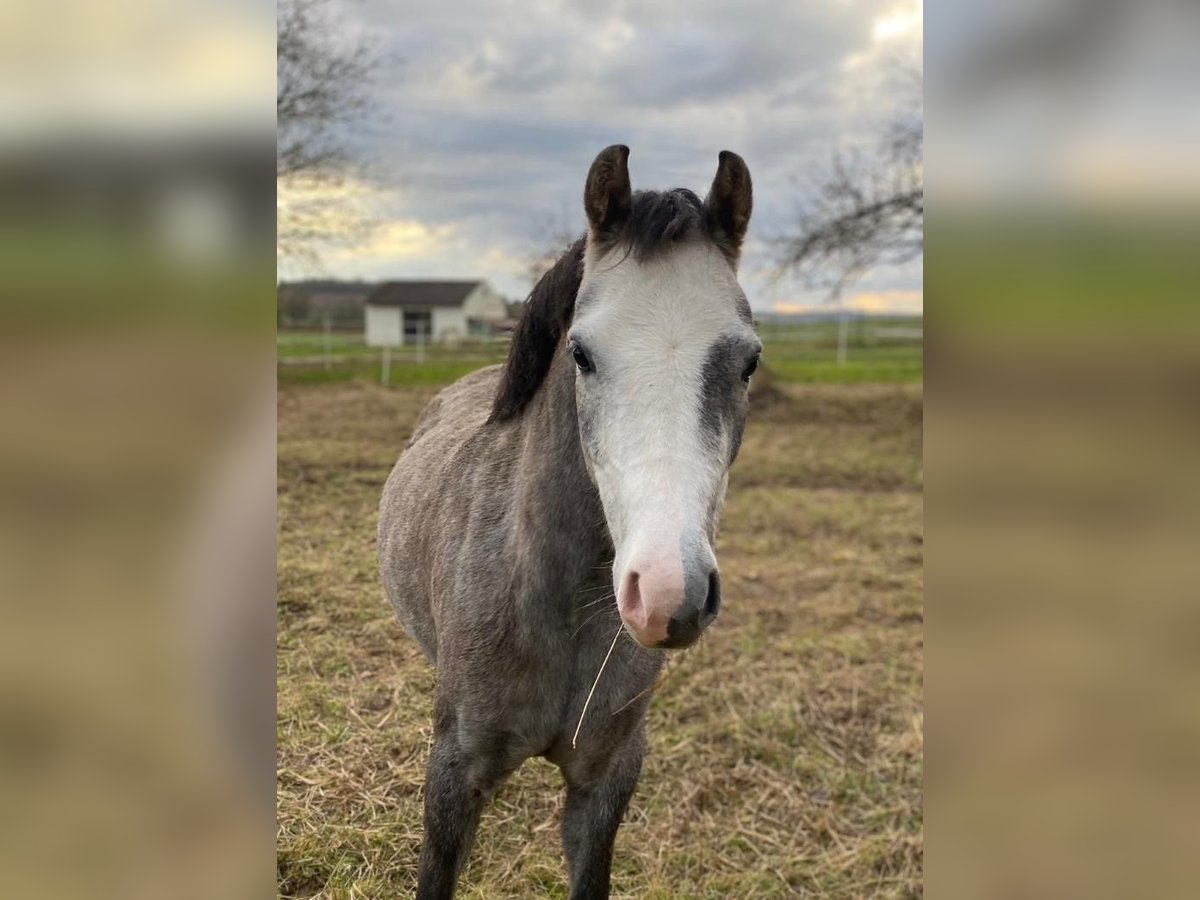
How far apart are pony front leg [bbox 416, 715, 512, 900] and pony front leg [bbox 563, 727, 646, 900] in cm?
31

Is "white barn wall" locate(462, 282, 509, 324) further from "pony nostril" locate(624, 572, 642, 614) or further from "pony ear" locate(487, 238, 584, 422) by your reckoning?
"pony nostril" locate(624, 572, 642, 614)

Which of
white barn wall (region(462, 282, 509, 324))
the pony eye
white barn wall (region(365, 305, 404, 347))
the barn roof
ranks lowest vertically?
the pony eye

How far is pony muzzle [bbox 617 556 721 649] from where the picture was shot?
56.9 inches

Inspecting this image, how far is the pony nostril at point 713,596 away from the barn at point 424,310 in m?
11.6

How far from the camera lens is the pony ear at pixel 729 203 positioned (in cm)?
201

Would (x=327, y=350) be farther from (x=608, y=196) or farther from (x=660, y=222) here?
(x=660, y=222)

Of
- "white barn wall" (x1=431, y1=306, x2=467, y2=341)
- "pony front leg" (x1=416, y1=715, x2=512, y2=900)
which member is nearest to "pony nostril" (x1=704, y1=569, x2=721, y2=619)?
"pony front leg" (x1=416, y1=715, x2=512, y2=900)

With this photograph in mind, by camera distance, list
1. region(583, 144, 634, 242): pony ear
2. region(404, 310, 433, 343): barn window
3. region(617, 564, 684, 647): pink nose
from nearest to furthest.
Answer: region(617, 564, 684, 647): pink nose < region(583, 144, 634, 242): pony ear < region(404, 310, 433, 343): barn window

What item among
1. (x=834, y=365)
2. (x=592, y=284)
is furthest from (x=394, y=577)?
(x=834, y=365)

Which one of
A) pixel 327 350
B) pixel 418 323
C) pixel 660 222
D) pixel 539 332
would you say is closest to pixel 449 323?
pixel 418 323

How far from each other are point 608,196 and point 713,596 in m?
1.06

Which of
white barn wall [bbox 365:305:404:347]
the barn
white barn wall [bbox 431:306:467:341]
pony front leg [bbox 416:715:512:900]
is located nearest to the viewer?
pony front leg [bbox 416:715:512:900]
